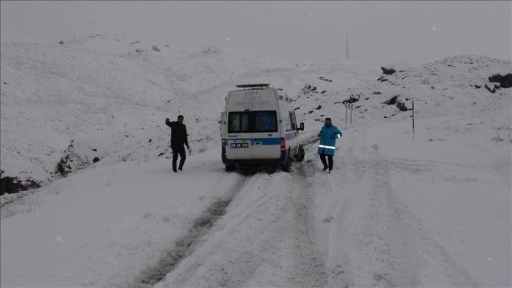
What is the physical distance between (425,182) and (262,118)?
5.38 meters

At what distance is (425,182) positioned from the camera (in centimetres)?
1120

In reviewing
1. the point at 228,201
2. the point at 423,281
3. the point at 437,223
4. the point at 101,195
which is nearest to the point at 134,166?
the point at 101,195

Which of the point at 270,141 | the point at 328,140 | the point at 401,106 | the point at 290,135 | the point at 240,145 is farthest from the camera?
A: the point at 401,106

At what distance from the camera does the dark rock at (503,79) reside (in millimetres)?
36688

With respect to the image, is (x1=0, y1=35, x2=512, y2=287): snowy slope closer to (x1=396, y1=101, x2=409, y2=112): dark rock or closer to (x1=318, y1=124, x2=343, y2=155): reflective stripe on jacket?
(x1=318, y1=124, x2=343, y2=155): reflective stripe on jacket

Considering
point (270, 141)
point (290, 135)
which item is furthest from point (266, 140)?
point (290, 135)

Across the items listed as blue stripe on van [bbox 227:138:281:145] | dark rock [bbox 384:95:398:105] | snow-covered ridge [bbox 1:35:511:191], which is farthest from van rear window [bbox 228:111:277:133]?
dark rock [bbox 384:95:398:105]

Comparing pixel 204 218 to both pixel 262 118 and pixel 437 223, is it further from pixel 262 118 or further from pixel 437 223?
pixel 262 118

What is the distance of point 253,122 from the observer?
13.9 m

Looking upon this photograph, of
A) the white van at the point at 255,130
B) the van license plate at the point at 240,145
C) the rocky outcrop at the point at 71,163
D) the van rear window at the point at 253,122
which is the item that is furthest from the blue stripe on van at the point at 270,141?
the rocky outcrop at the point at 71,163

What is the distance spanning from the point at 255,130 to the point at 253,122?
279 mm

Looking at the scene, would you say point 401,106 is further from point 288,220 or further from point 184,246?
point 184,246

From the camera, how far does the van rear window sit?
13.8 m

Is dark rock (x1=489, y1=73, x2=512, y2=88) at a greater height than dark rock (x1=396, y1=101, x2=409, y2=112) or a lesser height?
greater
